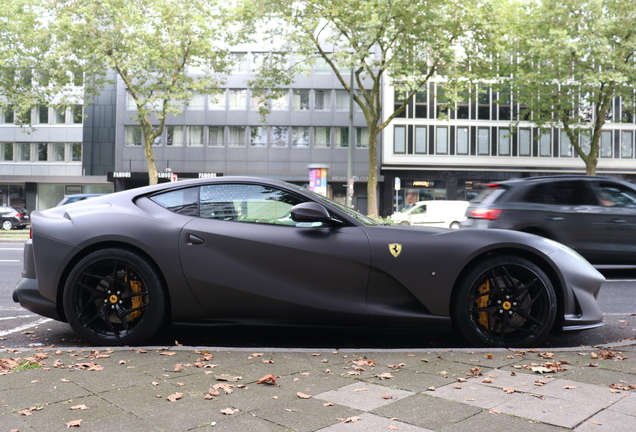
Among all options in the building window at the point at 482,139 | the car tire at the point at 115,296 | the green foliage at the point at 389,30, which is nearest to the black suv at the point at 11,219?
the green foliage at the point at 389,30

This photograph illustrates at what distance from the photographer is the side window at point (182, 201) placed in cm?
471

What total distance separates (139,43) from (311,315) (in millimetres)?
24007

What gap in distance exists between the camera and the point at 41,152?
160 feet

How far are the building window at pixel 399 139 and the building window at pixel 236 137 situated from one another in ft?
35.9

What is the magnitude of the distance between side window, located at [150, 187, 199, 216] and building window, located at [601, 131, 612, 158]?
147 feet

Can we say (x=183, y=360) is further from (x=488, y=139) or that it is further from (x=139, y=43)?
(x=488, y=139)

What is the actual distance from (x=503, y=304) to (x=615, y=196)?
627cm

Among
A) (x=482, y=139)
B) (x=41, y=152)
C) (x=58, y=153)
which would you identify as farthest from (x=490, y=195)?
(x=41, y=152)

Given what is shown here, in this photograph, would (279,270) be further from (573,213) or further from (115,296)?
(573,213)

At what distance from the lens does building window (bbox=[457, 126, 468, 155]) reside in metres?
43.8

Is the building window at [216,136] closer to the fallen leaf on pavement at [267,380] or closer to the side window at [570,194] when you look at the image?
the side window at [570,194]

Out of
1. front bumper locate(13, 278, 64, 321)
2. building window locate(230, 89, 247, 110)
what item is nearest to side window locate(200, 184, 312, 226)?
front bumper locate(13, 278, 64, 321)

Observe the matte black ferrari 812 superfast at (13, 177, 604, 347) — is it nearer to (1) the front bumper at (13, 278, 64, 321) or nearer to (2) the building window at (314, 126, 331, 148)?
(1) the front bumper at (13, 278, 64, 321)

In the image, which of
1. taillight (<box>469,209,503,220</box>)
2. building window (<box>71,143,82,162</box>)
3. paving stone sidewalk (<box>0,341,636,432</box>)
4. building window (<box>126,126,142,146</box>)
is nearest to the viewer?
paving stone sidewalk (<box>0,341,636,432</box>)
